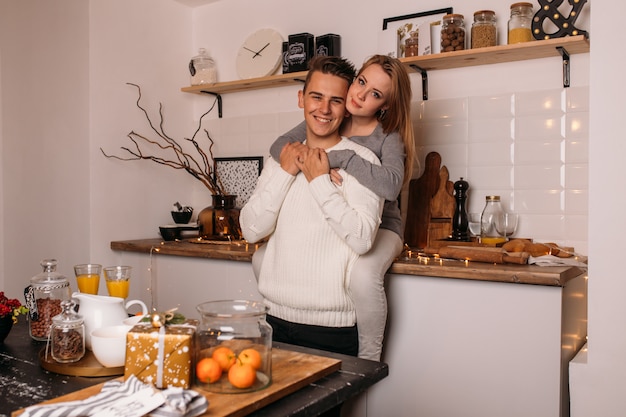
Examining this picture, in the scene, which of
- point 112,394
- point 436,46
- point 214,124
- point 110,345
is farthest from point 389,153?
point 214,124

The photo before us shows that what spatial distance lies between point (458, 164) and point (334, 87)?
94 cm

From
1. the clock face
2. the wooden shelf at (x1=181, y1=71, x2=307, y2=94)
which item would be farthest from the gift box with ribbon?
the clock face

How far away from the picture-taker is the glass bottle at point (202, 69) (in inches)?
141

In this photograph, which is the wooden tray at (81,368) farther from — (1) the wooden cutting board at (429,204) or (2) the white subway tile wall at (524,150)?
(2) the white subway tile wall at (524,150)

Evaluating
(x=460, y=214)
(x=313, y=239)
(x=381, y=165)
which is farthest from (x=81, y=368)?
(x=460, y=214)

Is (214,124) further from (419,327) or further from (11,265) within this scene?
(419,327)

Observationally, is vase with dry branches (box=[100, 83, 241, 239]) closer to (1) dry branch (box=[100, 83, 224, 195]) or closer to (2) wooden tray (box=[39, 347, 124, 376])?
(1) dry branch (box=[100, 83, 224, 195])

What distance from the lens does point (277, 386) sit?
121 cm

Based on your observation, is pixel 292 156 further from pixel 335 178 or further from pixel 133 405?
pixel 133 405

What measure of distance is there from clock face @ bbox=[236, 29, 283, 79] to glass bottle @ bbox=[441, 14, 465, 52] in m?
1.00

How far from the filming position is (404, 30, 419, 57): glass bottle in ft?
9.21

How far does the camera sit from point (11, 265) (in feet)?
9.91

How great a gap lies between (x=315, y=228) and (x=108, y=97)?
1732mm

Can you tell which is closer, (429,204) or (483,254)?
(483,254)
